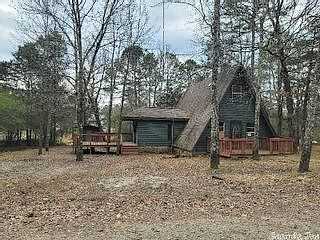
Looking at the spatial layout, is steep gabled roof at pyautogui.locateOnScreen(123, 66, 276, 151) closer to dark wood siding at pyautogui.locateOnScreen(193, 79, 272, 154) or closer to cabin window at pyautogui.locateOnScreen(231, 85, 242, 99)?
Result: dark wood siding at pyautogui.locateOnScreen(193, 79, 272, 154)

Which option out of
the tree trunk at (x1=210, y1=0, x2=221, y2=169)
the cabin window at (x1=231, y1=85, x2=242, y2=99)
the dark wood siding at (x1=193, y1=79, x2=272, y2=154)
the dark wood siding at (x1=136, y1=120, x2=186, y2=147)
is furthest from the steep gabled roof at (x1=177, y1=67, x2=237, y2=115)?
the tree trunk at (x1=210, y1=0, x2=221, y2=169)

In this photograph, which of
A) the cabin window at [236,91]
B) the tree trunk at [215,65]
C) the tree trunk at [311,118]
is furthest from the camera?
Answer: the cabin window at [236,91]

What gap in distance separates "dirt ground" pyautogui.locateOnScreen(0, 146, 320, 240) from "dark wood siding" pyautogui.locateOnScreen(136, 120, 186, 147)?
1573 centimetres

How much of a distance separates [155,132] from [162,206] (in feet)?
72.4

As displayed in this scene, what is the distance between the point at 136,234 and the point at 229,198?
3.93 m

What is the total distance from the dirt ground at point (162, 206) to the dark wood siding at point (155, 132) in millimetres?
15727

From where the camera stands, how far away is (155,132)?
31.7 metres

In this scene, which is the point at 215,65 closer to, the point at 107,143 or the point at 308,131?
the point at 308,131

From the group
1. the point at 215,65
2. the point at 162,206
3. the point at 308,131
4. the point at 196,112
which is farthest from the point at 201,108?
the point at 162,206

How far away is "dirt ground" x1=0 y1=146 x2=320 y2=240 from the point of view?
7441 mm

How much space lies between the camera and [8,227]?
805 centimetres

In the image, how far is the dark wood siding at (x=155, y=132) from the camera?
31344 millimetres

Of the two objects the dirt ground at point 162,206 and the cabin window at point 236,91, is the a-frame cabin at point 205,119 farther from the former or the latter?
the dirt ground at point 162,206

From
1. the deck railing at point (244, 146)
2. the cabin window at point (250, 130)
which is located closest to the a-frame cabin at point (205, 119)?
the cabin window at point (250, 130)
